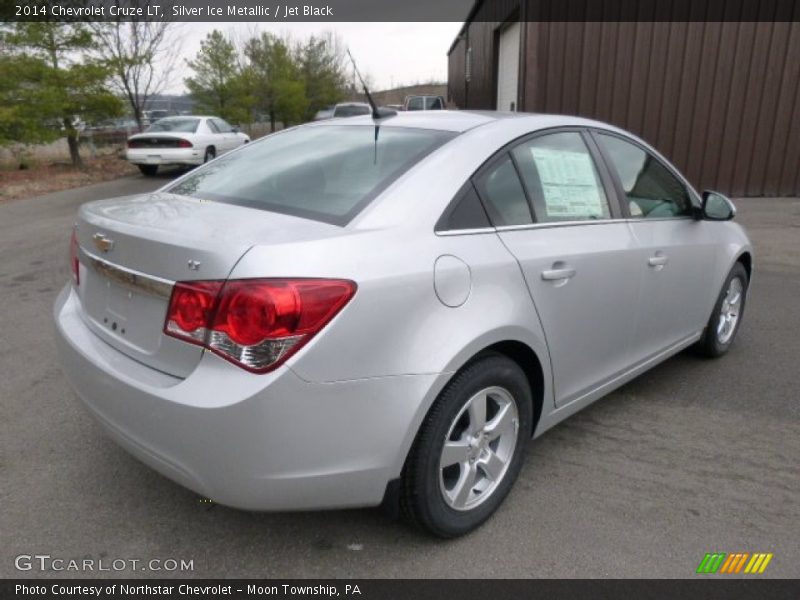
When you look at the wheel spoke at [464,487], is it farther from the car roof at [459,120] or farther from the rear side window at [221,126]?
the rear side window at [221,126]

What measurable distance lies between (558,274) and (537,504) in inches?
38.2

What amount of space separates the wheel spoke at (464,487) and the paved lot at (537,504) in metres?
0.17

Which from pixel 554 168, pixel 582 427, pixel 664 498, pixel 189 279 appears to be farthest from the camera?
pixel 582 427

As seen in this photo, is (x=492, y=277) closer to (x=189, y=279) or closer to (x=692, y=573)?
(x=189, y=279)

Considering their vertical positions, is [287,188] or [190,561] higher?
[287,188]

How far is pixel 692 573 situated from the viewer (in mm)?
2232

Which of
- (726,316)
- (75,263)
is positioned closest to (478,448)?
(75,263)

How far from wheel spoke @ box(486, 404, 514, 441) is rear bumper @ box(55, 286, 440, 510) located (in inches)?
18.8

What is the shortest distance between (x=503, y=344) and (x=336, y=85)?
40.5m

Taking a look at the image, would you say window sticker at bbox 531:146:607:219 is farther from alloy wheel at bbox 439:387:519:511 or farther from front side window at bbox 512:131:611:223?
alloy wheel at bbox 439:387:519:511

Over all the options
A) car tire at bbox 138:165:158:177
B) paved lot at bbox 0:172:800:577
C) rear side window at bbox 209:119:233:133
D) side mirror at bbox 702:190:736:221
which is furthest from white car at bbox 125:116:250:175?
side mirror at bbox 702:190:736:221

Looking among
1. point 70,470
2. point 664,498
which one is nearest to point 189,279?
point 70,470

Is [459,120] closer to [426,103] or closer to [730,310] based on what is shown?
[730,310]

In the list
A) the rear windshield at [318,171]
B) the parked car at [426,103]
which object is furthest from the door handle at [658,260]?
the parked car at [426,103]
